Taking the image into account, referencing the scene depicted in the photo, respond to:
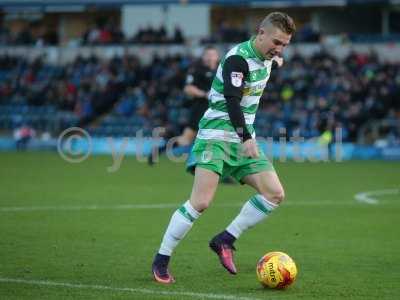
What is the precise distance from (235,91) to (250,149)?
506 mm

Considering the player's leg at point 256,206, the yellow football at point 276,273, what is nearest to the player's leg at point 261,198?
the player's leg at point 256,206

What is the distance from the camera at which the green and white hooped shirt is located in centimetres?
842

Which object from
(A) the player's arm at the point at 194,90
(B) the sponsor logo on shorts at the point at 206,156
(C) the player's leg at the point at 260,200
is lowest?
(A) the player's arm at the point at 194,90

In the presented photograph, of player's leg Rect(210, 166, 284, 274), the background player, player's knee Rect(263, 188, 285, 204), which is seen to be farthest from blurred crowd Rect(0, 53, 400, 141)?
player's knee Rect(263, 188, 285, 204)

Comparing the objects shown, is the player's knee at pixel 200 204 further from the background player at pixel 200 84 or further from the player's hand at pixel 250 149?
the background player at pixel 200 84

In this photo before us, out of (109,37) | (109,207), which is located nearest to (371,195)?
(109,207)

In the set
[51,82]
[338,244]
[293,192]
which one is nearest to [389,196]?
[293,192]

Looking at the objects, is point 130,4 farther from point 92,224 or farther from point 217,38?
point 92,224

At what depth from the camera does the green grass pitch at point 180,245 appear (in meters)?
7.94

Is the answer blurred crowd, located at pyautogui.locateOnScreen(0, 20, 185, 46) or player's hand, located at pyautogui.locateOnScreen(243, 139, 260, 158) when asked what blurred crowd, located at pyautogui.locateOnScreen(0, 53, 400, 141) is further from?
player's hand, located at pyautogui.locateOnScreen(243, 139, 260, 158)

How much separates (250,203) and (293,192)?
29.0ft

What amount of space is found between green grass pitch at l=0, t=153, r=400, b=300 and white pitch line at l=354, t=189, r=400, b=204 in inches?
7.5

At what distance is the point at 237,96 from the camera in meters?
8.22

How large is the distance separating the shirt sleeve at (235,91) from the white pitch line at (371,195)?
8.07 metres
